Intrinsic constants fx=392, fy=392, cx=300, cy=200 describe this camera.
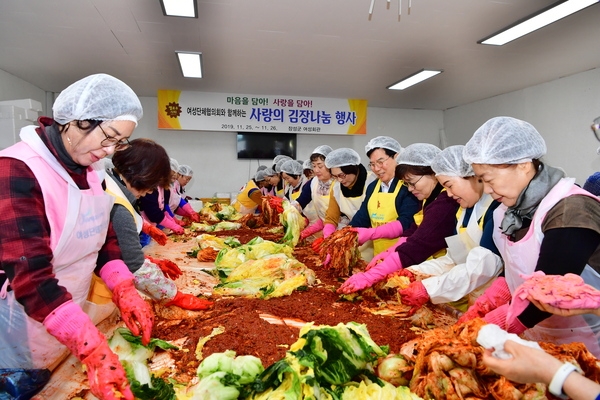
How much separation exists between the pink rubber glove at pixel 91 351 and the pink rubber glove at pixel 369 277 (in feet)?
5.14

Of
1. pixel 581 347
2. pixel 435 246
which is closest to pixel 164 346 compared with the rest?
pixel 581 347

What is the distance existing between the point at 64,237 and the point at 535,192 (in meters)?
2.05

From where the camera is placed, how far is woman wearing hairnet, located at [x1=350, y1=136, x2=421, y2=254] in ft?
12.0

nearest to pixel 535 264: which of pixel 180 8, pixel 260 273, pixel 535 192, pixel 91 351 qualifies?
pixel 535 192

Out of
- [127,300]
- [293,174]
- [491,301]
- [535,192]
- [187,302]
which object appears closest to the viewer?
[535,192]

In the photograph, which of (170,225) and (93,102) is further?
(170,225)

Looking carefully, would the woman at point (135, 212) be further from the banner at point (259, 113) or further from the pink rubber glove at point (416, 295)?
the banner at point (259, 113)

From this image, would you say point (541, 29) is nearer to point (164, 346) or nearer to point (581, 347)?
point (581, 347)

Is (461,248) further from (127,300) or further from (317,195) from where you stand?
(317,195)

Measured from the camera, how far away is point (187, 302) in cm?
246

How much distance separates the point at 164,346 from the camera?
191 cm

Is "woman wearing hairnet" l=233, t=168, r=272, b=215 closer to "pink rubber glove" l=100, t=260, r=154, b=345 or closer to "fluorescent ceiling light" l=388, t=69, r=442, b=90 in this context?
"fluorescent ceiling light" l=388, t=69, r=442, b=90

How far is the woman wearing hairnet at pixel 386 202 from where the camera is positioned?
3654 millimetres

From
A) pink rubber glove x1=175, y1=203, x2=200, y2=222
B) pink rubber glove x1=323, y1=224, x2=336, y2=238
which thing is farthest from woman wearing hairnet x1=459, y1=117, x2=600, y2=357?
pink rubber glove x1=175, y1=203, x2=200, y2=222
